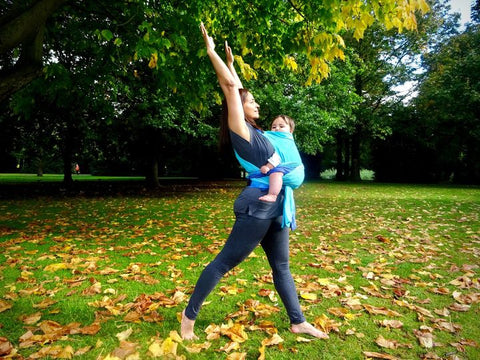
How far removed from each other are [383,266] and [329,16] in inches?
148

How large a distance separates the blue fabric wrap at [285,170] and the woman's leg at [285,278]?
0.22m

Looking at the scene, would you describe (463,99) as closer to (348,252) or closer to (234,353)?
(348,252)

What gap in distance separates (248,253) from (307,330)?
3.03ft

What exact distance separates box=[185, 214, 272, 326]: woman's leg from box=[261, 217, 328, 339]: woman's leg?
212 mm

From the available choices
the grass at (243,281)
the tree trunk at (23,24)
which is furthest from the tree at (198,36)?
the grass at (243,281)

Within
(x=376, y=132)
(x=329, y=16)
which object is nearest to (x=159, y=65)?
(x=329, y=16)

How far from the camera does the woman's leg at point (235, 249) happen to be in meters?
2.54

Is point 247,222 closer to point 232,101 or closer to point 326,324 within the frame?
point 232,101

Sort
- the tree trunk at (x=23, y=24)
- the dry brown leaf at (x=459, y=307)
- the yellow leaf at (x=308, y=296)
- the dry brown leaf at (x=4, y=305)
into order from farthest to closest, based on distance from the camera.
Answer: the tree trunk at (x=23, y=24)
the yellow leaf at (x=308, y=296)
the dry brown leaf at (x=459, y=307)
the dry brown leaf at (x=4, y=305)

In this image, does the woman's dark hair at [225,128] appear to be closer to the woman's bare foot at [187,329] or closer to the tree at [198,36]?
the woman's bare foot at [187,329]

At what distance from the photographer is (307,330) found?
2.84 meters

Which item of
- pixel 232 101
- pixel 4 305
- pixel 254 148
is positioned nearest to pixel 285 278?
pixel 254 148

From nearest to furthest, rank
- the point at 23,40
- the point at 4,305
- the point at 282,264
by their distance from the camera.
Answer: the point at 282,264, the point at 4,305, the point at 23,40

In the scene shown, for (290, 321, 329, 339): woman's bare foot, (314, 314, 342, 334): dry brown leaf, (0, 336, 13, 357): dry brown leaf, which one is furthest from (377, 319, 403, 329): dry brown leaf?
(0, 336, 13, 357): dry brown leaf
